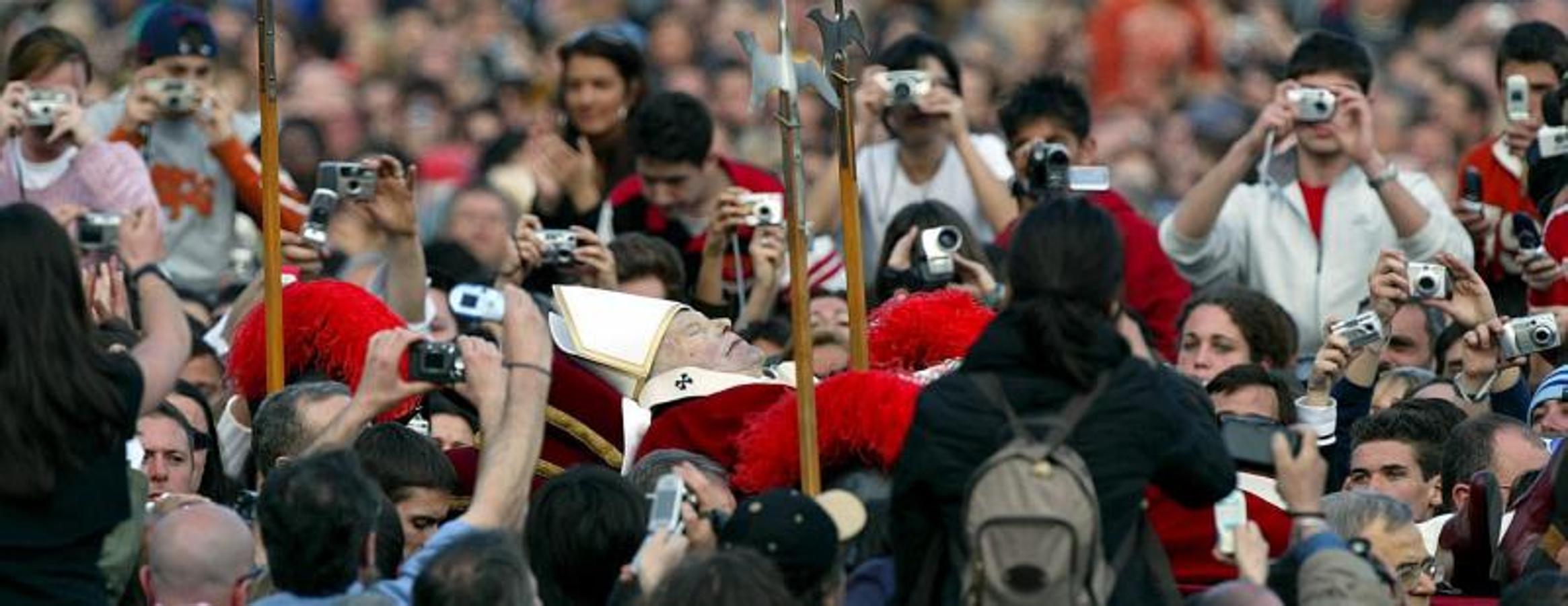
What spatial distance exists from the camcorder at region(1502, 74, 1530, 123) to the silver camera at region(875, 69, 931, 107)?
2.10 meters

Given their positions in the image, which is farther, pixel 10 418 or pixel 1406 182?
pixel 1406 182

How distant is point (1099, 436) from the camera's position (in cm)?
816

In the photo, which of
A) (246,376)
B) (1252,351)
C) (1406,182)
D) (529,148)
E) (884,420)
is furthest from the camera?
(529,148)

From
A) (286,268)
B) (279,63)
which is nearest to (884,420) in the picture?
(286,268)

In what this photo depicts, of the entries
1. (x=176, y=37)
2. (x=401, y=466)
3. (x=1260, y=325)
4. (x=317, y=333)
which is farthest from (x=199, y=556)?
(x=176, y=37)

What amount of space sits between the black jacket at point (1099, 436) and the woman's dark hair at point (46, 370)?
1706 millimetres

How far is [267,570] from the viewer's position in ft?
28.5

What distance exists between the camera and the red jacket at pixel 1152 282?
13445 millimetres

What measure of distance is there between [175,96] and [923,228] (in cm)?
319

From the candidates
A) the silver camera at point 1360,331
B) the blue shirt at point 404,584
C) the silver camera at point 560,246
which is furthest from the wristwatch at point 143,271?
the silver camera at point 1360,331

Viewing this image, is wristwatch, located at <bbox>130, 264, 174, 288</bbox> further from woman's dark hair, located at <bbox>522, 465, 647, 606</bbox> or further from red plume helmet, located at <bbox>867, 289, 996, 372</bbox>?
woman's dark hair, located at <bbox>522, 465, 647, 606</bbox>

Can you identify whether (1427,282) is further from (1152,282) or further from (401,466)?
(401,466)

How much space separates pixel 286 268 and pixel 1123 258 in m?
5.02

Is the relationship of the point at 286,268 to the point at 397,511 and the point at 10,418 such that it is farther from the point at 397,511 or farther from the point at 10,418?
the point at 10,418
